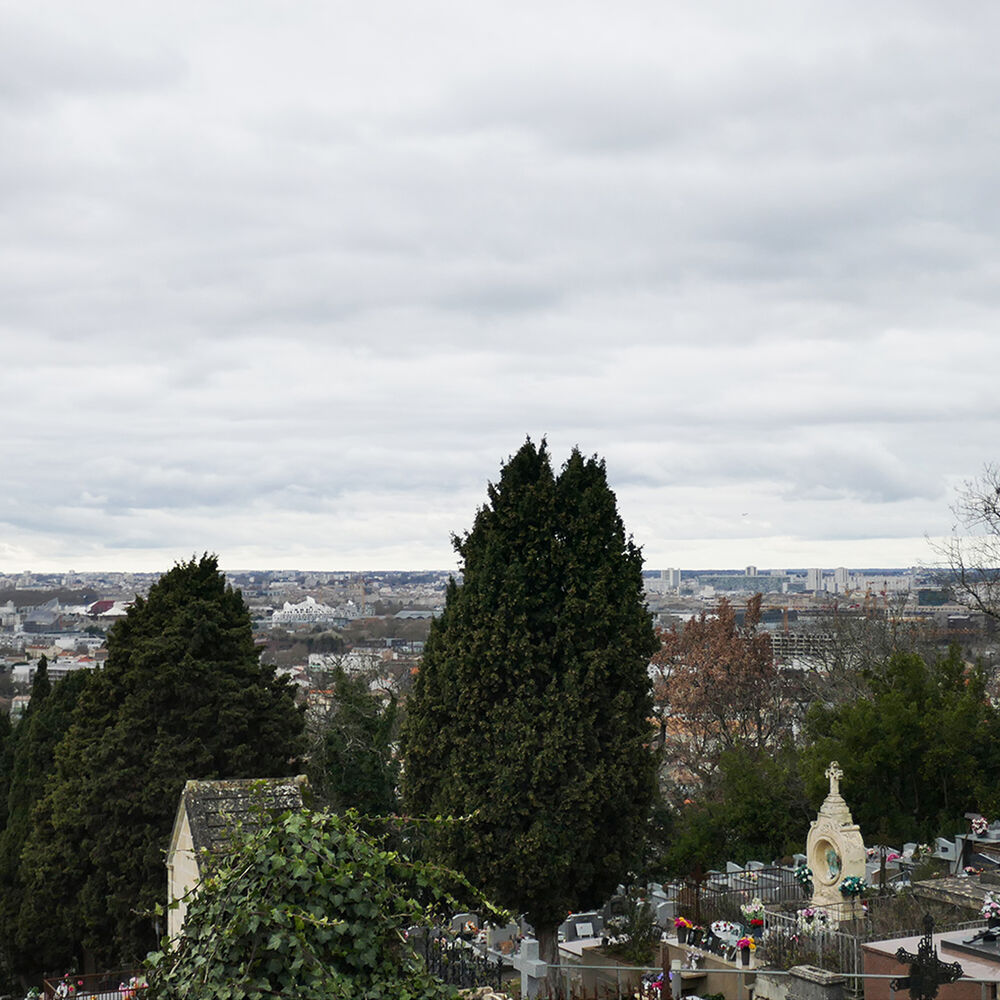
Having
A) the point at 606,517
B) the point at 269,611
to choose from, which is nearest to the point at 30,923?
the point at 606,517

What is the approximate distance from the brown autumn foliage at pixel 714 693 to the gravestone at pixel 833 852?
20.3 metres

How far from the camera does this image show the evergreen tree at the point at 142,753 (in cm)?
1908

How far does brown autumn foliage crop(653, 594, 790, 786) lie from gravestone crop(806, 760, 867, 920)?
2032 centimetres

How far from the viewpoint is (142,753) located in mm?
19656

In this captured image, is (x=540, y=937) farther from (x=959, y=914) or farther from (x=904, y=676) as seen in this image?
(x=904, y=676)

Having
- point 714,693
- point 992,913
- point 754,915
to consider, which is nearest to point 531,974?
point 754,915

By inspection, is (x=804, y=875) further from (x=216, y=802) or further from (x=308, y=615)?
(x=308, y=615)

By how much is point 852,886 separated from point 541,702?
527 centimetres

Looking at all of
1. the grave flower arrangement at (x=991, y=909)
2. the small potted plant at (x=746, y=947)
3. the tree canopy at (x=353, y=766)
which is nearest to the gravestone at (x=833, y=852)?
the small potted plant at (x=746, y=947)

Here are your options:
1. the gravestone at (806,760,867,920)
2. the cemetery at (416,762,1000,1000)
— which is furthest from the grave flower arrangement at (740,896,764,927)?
the gravestone at (806,760,867,920)

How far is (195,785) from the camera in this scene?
13.5 m

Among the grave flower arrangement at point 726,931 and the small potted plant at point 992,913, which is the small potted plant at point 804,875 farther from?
the small potted plant at point 992,913

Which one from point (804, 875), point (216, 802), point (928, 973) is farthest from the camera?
point (804, 875)

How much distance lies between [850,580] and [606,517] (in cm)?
17048
